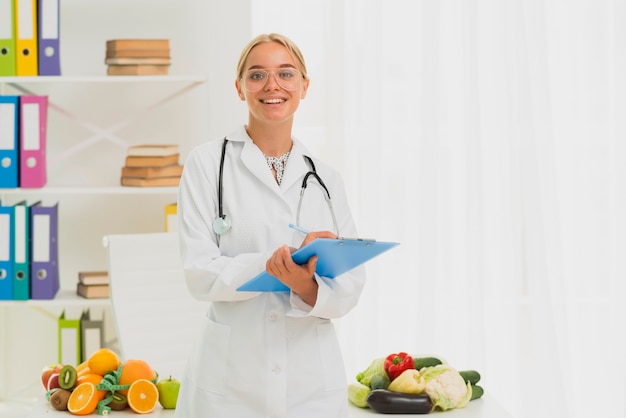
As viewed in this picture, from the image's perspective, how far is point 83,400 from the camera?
2246mm

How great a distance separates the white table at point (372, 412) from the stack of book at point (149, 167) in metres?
1.40

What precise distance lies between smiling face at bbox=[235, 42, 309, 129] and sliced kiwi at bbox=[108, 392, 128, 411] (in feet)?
2.90

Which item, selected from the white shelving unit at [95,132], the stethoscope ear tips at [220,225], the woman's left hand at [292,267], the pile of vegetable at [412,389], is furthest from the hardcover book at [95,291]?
the woman's left hand at [292,267]

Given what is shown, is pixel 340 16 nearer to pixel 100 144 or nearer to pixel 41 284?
pixel 100 144

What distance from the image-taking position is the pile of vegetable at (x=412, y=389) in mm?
2213

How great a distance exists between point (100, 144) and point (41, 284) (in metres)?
0.69

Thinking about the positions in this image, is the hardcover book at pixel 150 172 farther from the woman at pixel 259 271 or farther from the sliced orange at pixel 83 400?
the woman at pixel 259 271

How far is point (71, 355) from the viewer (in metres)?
3.66

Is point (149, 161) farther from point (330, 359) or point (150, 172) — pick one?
point (330, 359)

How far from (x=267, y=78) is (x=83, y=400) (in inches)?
38.3

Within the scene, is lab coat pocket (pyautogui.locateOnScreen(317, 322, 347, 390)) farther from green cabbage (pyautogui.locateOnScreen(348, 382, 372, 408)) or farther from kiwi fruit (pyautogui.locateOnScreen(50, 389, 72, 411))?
kiwi fruit (pyautogui.locateOnScreen(50, 389, 72, 411))

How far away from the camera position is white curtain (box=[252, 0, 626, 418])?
3.75 m

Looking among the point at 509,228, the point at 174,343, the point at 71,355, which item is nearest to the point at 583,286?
the point at 509,228

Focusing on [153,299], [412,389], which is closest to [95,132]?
[153,299]
